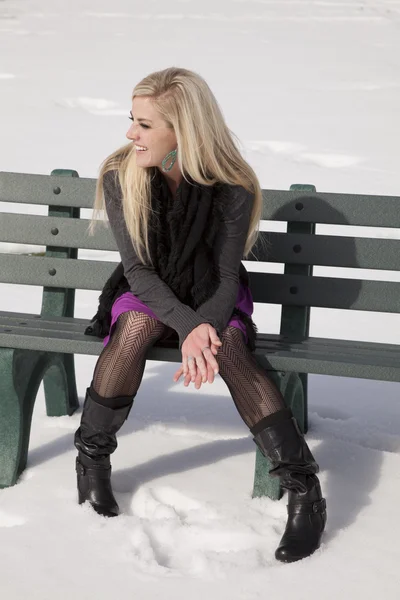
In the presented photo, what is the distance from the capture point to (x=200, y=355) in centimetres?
308

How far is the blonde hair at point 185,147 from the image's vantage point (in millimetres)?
3295

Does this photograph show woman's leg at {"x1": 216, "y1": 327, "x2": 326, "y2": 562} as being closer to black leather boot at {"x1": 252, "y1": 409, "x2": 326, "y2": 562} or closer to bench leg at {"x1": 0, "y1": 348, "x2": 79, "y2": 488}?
black leather boot at {"x1": 252, "y1": 409, "x2": 326, "y2": 562}

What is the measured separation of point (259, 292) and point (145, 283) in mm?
729

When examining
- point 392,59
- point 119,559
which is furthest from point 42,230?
point 392,59

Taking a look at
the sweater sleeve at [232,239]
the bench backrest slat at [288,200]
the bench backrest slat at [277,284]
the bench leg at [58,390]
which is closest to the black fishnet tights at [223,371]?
the sweater sleeve at [232,239]


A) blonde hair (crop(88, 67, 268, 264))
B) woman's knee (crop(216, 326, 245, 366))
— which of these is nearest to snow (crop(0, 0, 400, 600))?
woman's knee (crop(216, 326, 245, 366))

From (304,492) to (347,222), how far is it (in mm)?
1227

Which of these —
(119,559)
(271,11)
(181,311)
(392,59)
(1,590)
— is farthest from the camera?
(271,11)

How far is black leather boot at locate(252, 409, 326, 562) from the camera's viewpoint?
2.99 m

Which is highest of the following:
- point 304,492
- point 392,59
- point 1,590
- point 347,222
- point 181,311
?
point 392,59

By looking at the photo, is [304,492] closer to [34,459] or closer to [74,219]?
[34,459]

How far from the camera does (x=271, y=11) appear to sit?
61.2 ft

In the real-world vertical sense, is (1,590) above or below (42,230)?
below

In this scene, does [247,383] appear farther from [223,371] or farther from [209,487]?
[209,487]
